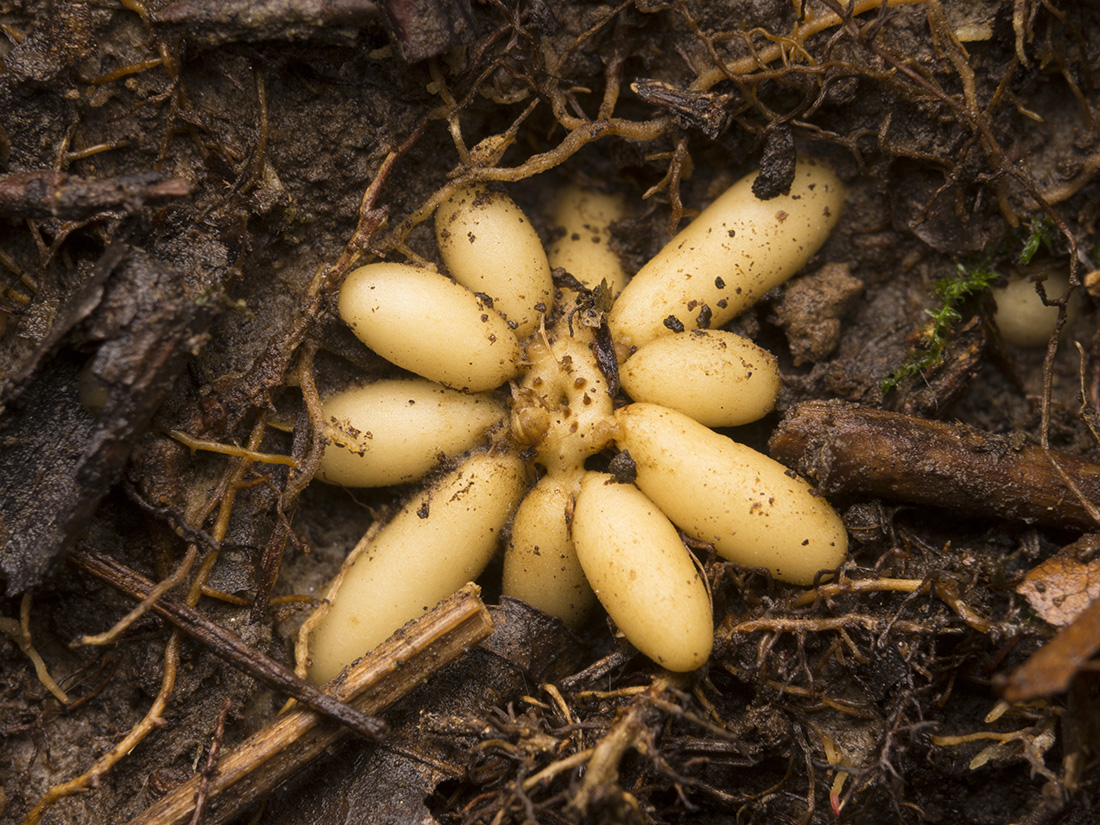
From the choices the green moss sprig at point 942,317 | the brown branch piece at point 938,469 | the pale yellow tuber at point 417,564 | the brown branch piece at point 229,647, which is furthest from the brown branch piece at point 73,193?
the green moss sprig at point 942,317

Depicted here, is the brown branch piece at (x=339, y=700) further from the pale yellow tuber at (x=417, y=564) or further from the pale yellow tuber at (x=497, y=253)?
the pale yellow tuber at (x=497, y=253)

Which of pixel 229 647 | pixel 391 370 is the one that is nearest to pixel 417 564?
pixel 229 647

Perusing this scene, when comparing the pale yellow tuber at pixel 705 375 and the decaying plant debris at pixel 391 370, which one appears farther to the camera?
the pale yellow tuber at pixel 705 375

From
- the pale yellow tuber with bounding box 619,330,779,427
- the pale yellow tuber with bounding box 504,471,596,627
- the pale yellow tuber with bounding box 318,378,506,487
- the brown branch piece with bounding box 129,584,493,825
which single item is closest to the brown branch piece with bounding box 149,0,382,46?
the pale yellow tuber with bounding box 318,378,506,487

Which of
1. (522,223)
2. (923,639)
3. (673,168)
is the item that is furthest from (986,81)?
(923,639)

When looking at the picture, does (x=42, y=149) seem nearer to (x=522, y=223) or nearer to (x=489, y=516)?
(x=522, y=223)

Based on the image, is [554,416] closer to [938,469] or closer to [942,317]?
[938,469]

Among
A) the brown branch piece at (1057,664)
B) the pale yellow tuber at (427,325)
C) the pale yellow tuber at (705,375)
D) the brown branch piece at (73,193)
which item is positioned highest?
the brown branch piece at (73,193)
